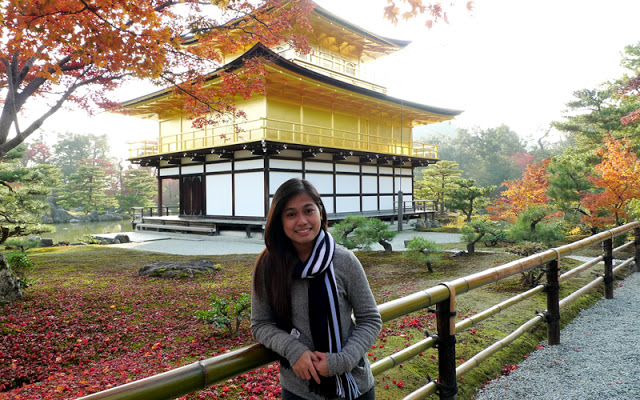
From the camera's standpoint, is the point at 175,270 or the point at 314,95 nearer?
the point at 175,270

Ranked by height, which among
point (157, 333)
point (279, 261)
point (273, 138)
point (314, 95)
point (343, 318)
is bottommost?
point (157, 333)

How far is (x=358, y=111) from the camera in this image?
15938 millimetres

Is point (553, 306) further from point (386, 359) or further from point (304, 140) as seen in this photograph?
point (304, 140)

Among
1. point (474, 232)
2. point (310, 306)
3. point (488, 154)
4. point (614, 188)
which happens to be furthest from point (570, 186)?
point (488, 154)

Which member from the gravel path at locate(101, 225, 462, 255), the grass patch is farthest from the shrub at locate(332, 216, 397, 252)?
the gravel path at locate(101, 225, 462, 255)

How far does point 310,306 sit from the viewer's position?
1244mm

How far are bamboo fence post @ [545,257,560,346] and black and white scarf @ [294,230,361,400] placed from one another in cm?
261

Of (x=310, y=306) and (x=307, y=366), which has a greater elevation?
(x=310, y=306)

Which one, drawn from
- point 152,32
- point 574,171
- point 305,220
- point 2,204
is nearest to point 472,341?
point 305,220

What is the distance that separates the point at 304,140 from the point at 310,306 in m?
12.8

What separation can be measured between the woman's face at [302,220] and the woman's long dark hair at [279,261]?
2 centimetres

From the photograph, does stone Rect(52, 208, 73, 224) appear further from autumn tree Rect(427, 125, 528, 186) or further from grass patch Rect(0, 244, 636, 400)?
autumn tree Rect(427, 125, 528, 186)

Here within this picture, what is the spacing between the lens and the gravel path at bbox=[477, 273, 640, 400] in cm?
237

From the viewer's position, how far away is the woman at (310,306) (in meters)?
1.20
